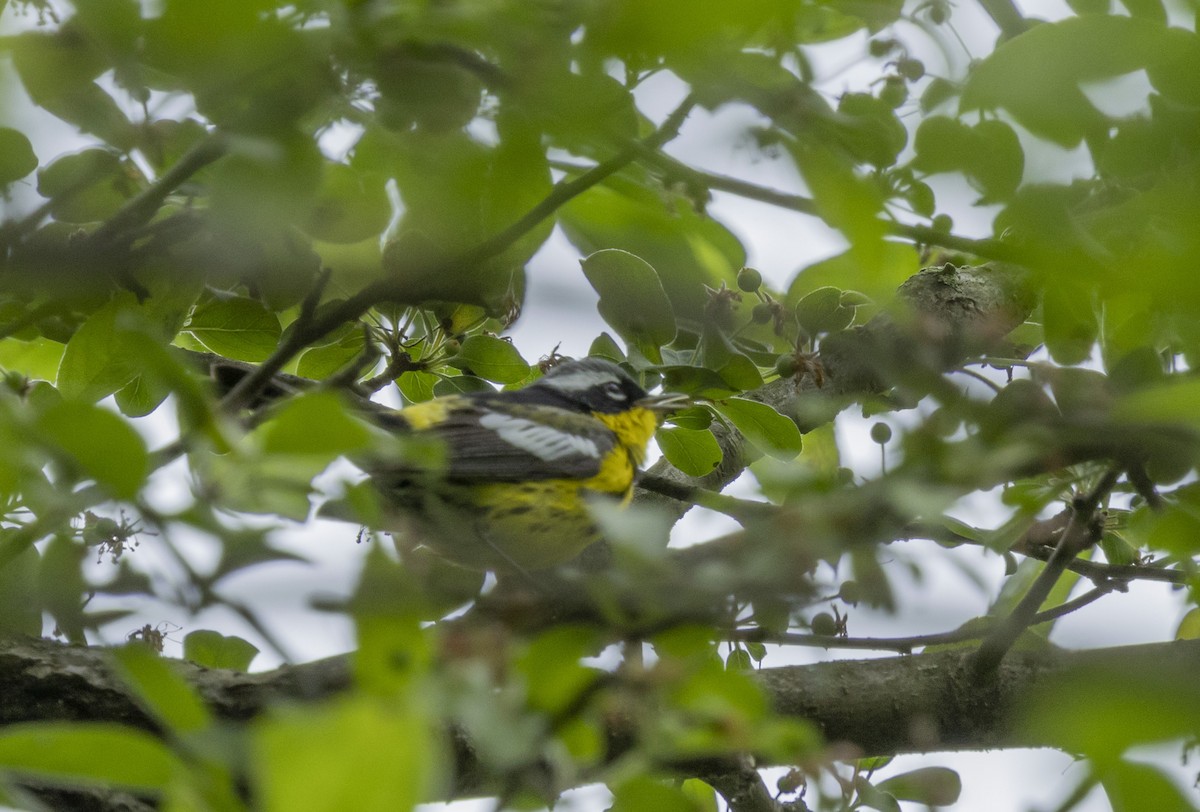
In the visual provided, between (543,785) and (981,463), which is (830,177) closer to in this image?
(981,463)

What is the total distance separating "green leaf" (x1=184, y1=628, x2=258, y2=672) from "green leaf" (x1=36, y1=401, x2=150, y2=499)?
161 centimetres

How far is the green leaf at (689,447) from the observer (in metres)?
2.79

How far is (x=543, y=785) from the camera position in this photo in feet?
3.38

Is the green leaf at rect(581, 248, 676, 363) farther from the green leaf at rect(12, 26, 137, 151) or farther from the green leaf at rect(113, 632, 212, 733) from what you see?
the green leaf at rect(113, 632, 212, 733)

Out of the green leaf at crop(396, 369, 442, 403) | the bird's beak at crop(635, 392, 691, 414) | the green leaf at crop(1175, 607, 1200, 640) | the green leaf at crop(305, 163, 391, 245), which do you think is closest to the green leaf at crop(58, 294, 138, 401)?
the green leaf at crop(305, 163, 391, 245)

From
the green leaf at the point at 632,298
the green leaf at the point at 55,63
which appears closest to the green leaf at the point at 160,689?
the green leaf at the point at 55,63

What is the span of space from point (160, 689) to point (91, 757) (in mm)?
98

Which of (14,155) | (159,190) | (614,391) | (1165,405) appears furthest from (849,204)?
(614,391)

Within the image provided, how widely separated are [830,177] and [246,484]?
21.3 inches

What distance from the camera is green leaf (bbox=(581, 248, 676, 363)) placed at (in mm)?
2477

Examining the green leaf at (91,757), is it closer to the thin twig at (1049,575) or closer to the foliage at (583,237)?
the foliage at (583,237)

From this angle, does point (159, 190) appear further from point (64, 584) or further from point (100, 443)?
point (100, 443)

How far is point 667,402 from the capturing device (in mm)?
2756

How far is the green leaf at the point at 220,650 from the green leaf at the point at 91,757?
1610 millimetres
